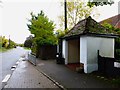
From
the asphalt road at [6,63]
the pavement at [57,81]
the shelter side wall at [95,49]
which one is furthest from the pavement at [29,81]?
the shelter side wall at [95,49]

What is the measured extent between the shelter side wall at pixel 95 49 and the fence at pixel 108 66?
0.45 m

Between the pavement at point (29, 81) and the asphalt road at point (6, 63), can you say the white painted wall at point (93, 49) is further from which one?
the asphalt road at point (6, 63)

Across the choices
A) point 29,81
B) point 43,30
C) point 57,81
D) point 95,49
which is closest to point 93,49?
point 95,49

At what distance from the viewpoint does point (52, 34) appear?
33656mm

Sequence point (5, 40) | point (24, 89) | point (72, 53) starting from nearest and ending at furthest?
point (24, 89) < point (72, 53) < point (5, 40)

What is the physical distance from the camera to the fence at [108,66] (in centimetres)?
1281

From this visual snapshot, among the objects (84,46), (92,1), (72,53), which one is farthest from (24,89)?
(72,53)

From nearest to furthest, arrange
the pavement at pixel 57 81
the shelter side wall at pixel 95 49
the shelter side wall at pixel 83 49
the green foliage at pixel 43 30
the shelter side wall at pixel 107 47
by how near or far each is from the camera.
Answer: the pavement at pixel 57 81 < the shelter side wall at pixel 95 49 < the shelter side wall at pixel 83 49 < the shelter side wall at pixel 107 47 < the green foliage at pixel 43 30

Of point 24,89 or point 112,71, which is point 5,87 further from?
point 112,71

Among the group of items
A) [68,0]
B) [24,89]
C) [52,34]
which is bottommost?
[24,89]

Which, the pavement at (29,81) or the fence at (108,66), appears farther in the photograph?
the fence at (108,66)

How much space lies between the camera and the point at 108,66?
13859 millimetres

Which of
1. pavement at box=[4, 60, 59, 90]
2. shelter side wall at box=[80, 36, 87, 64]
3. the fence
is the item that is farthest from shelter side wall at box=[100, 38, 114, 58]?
pavement at box=[4, 60, 59, 90]

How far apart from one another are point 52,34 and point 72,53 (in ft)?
41.2
